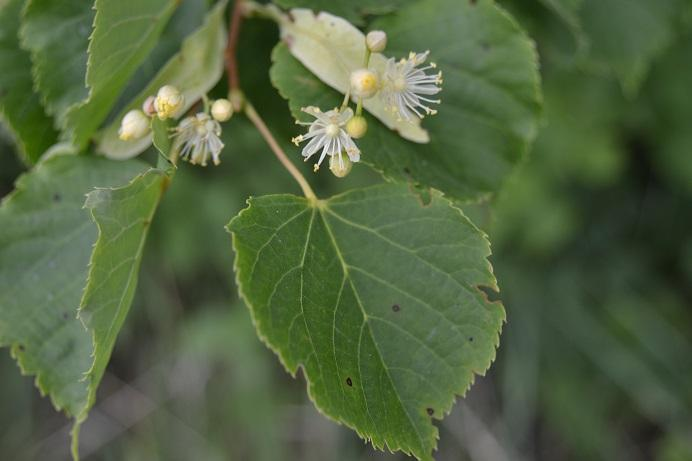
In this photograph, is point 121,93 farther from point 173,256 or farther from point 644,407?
point 644,407

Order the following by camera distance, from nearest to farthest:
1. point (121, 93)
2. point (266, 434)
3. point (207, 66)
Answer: point (207, 66) → point (121, 93) → point (266, 434)

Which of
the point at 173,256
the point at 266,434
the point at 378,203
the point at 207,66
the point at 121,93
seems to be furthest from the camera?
the point at 266,434

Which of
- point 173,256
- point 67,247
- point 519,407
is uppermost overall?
point 67,247

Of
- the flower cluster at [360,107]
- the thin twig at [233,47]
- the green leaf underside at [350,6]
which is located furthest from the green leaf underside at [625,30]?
the thin twig at [233,47]

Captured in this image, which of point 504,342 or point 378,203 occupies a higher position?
point 378,203

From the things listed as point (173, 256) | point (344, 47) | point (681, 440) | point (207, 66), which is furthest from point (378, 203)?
point (681, 440)

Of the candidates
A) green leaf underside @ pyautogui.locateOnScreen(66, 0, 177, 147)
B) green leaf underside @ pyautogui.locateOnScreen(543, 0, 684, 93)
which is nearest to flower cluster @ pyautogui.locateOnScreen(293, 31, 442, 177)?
green leaf underside @ pyautogui.locateOnScreen(66, 0, 177, 147)

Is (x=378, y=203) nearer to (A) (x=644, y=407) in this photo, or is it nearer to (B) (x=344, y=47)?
(B) (x=344, y=47)

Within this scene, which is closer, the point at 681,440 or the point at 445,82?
the point at 445,82
